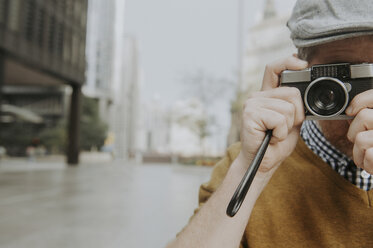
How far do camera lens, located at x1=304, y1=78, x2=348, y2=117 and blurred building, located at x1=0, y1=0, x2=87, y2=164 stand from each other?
11.8m

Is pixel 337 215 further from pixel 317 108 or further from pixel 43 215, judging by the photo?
pixel 43 215

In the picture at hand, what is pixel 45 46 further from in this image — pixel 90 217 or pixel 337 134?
pixel 337 134

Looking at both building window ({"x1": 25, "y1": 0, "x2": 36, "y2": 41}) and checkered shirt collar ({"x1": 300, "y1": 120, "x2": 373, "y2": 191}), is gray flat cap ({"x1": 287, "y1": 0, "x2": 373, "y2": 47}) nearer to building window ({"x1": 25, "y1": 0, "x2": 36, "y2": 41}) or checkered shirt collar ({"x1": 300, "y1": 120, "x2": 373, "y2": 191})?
checkered shirt collar ({"x1": 300, "y1": 120, "x2": 373, "y2": 191})

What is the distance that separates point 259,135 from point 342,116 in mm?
220

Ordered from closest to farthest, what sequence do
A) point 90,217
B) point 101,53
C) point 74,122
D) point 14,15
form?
point 90,217 < point 14,15 < point 74,122 < point 101,53

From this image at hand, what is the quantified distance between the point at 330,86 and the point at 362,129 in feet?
0.46

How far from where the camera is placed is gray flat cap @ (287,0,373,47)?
0.89 m

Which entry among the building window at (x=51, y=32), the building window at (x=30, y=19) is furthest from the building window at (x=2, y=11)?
the building window at (x=51, y=32)

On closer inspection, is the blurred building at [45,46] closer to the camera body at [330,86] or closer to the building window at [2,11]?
the building window at [2,11]

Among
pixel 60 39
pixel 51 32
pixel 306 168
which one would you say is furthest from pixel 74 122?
pixel 306 168

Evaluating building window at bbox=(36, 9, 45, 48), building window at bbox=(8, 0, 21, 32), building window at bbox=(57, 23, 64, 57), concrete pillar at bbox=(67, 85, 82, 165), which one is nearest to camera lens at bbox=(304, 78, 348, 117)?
building window at bbox=(8, 0, 21, 32)

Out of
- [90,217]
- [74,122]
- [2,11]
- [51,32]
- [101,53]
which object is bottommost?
[90,217]

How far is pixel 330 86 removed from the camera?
2.99 feet

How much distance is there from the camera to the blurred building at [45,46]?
39.5 feet
